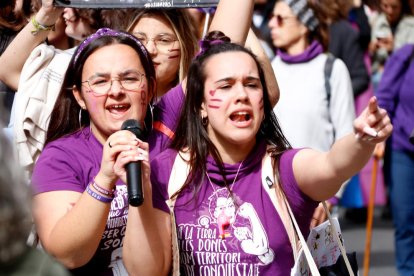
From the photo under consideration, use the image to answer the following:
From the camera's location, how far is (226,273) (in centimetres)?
386

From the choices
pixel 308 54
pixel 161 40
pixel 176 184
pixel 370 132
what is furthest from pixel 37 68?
pixel 308 54

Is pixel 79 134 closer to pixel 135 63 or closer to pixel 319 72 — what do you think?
pixel 135 63

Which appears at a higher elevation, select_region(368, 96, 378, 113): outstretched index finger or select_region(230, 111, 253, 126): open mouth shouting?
select_region(368, 96, 378, 113): outstretched index finger

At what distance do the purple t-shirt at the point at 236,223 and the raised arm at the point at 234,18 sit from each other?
783mm

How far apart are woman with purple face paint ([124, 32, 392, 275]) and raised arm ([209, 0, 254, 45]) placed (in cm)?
46

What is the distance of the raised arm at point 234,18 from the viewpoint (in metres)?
4.59

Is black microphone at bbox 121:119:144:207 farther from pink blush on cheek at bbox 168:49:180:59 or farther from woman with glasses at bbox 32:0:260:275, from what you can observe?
pink blush on cheek at bbox 168:49:180:59

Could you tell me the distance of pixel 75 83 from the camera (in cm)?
438

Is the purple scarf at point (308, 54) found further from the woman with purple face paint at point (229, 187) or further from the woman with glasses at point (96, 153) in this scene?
the woman with purple face paint at point (229, 187)

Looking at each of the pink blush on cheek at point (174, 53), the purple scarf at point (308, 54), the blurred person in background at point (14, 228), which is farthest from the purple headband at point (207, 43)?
the purple scarf at point (308, 54)

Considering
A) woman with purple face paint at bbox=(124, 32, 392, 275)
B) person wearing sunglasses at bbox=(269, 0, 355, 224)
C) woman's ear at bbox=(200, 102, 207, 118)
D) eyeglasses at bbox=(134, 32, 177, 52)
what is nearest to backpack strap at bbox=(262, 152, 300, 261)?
woman with purple face paint at bbox=(124, 32, 392, 275)

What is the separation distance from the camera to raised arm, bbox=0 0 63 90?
16.0 feet

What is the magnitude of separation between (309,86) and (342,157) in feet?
13.1

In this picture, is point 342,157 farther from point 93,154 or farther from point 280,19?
point 280,19
